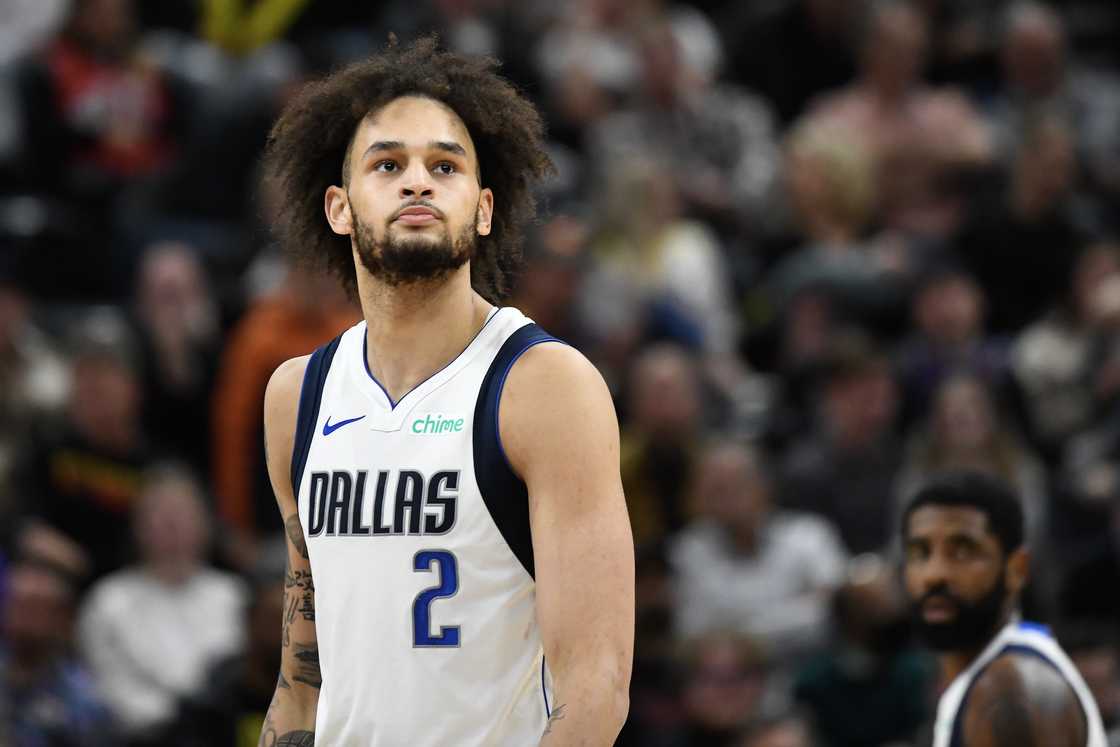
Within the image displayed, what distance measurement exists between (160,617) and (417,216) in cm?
536

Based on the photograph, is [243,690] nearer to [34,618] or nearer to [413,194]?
[34,618]

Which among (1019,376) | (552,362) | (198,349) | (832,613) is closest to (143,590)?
(198,349)

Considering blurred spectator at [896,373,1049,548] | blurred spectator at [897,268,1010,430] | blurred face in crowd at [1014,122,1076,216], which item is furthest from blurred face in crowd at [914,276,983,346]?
blurred face in crowd at [1014,122,1076,216]

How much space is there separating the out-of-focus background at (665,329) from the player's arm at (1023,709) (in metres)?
3.03

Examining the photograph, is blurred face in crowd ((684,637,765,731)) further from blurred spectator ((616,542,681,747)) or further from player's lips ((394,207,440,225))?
player's lips ((394,207,440,225))

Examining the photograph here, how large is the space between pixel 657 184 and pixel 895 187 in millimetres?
1844

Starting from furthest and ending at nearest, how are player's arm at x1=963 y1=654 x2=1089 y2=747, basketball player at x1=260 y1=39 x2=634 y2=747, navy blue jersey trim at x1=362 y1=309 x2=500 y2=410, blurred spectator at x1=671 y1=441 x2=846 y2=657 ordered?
blurred spectator at x1=671 y1=441 x2=846 y2=657, player's arm at x1=963 y1=654 x2=1089 y2=747, navy blue jersey trim at x1=362 y1=309 x2=500 y2=410, basketball player at x1=260 y1=39 x2=634 y2=747

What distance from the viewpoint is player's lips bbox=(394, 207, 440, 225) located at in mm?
4301

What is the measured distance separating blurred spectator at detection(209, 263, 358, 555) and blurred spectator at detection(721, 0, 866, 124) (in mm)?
4721

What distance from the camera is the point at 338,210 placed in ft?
15.1

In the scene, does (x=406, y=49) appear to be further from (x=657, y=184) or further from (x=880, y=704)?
(x=657, y=184)

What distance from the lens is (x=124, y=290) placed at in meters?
11.1

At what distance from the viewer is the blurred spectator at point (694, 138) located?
39.2ft

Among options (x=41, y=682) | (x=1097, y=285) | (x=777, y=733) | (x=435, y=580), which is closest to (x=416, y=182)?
(x=435, y=580)
